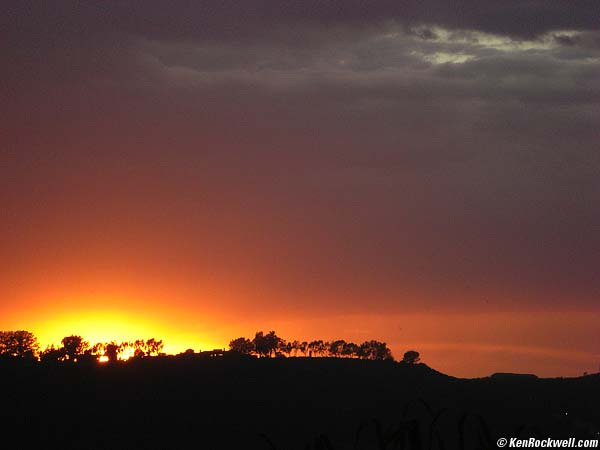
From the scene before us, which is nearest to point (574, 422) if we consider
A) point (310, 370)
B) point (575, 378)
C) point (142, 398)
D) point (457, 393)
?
point (457, 393)

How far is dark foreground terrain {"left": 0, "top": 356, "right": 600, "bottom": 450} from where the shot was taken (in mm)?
147125

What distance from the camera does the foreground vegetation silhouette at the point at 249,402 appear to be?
147 metres

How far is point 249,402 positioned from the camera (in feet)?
550

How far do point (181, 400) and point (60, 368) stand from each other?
3216 centimetres

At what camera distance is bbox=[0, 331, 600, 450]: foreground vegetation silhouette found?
147 meters

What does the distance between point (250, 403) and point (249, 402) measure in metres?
0.56

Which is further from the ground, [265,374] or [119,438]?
[265,374]

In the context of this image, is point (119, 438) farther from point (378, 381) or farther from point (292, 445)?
point (378, 381)

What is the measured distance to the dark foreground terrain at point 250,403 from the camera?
Result: 147125 mm

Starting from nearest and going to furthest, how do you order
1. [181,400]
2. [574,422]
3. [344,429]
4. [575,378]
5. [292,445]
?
1. [574,422]
2. [292,445]
3. [344,429]
4. [181,400]
5. [575,378]

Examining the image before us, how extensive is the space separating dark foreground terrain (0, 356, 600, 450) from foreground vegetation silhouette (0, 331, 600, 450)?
9.1 inches

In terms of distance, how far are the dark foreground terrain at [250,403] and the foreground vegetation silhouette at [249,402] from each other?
0.76ft

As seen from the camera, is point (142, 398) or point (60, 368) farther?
point (60, 368)

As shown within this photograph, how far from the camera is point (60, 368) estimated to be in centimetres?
18362
